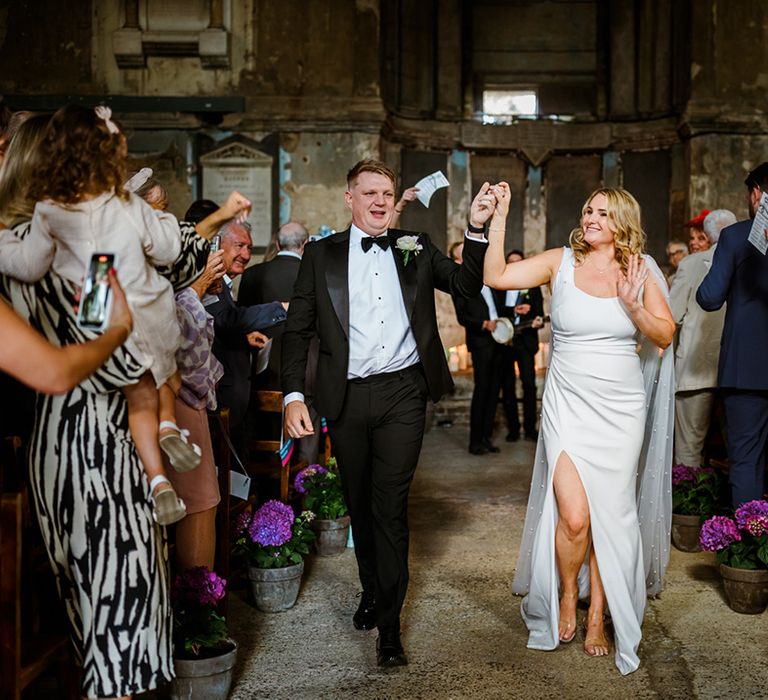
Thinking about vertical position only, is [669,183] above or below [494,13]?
below

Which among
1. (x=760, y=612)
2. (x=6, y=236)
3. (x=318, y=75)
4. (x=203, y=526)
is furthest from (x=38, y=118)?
(x=318, y=75)

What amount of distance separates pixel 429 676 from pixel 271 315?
84.9 inches

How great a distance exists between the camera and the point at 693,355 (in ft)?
21.1

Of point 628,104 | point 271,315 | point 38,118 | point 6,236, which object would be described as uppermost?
point 628,104

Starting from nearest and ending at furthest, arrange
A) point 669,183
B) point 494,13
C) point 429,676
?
point 429,676
point 669,183
point 494,13

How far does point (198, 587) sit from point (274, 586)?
1098 millimetres

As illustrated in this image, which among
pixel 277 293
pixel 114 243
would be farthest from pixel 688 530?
pixel 114 243

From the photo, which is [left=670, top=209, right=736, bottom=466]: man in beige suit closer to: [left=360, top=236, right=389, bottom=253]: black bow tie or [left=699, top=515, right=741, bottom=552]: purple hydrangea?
[left=699, top=515, right=741, bottom=552]: purple hydrangea

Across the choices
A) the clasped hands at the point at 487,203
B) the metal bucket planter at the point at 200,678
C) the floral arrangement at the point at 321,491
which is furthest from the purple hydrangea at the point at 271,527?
the clasped hands at the point at 487,203

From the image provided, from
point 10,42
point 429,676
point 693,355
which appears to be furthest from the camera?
point 10,42

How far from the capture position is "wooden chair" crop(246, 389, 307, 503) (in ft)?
18.0

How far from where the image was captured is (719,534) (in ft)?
15.1

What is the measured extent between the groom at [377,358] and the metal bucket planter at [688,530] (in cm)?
Result: 234

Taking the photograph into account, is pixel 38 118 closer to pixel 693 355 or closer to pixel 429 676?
pixel 429 676
